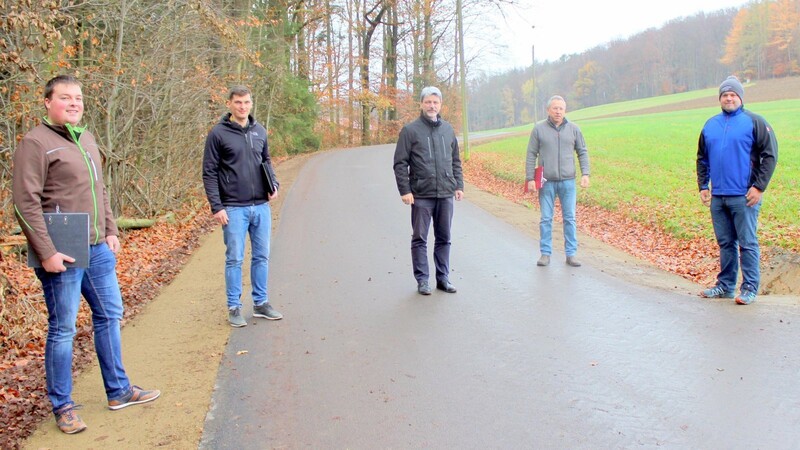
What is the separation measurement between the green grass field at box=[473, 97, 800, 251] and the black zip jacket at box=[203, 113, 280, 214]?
7834mm

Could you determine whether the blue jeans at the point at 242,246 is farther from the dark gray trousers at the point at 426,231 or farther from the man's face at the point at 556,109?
the man's face at the point at 556,109

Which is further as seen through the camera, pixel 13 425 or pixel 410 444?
pixel 13 425

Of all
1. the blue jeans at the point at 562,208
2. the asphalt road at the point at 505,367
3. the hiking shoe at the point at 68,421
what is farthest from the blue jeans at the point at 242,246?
the blue jeans at the point at 562,208

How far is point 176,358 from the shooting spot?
5.34m

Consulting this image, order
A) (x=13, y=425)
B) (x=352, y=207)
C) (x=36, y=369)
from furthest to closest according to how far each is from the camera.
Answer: (x=352, y=207)
(x=36, y=369)
(x=13, y=425)

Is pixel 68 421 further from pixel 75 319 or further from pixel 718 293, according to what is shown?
pixel 718 293

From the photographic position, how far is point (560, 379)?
15.0 ft

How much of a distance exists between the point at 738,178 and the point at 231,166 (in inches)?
199

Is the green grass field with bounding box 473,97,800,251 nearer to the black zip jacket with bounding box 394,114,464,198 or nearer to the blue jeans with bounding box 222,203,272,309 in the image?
the black zip jacket with bounding box 394,114,464,198

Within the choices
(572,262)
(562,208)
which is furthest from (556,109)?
(572,262)

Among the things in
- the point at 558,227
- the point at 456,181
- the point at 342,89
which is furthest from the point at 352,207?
the point at 342,89

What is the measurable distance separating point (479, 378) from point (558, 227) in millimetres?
7956

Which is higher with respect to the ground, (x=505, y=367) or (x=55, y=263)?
(x=55, y=263)

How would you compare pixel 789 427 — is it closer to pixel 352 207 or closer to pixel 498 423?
pixel 498 423
